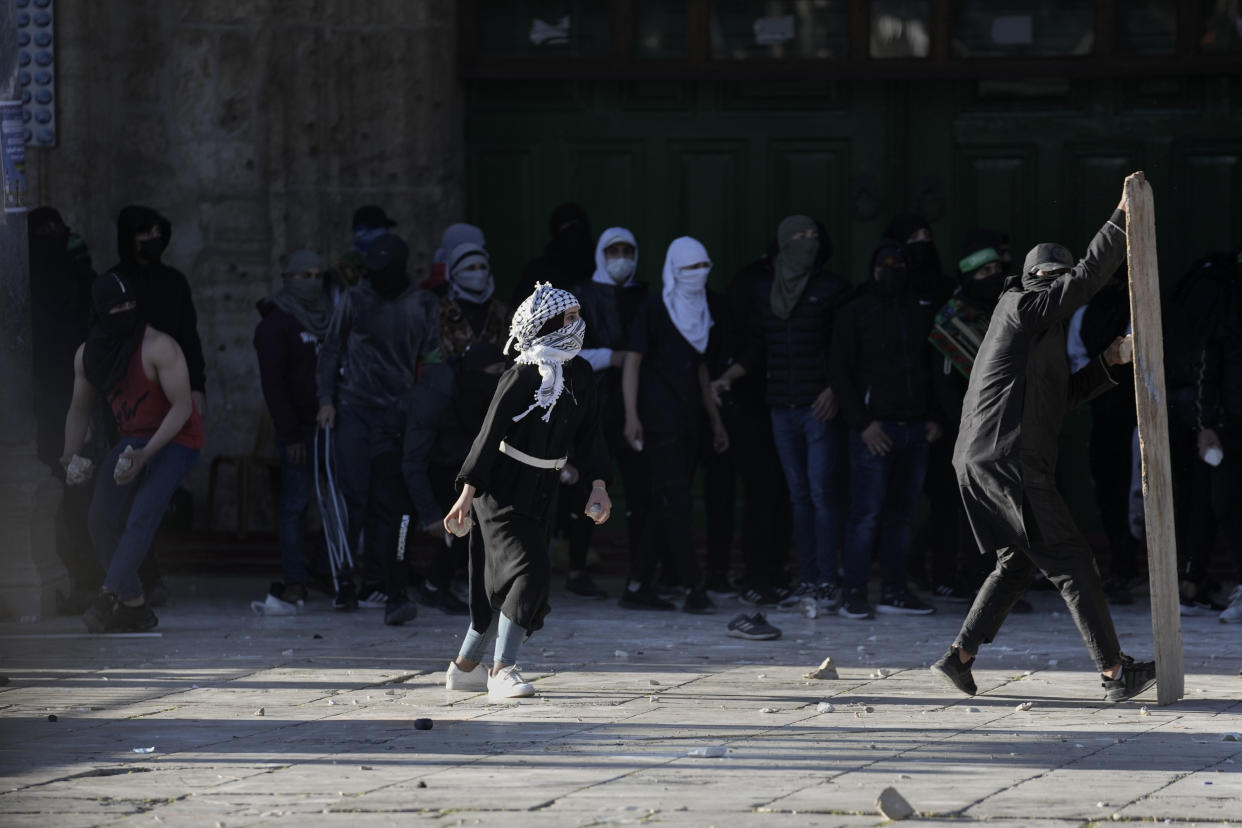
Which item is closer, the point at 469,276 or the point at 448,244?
the point at 469,276

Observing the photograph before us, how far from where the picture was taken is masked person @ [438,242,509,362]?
10.9m

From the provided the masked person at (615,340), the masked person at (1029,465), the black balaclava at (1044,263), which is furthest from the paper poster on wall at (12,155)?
the black balaclava at (1044,263)

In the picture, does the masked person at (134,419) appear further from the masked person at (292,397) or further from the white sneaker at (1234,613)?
the white sneaker at (1234,613)

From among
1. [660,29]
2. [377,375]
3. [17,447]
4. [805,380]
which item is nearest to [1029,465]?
[805,380]

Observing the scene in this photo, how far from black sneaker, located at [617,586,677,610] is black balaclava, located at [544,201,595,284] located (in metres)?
1.84

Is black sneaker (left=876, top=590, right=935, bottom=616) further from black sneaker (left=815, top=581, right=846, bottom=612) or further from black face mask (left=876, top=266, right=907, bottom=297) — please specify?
black face mask (left=876, top=266, right=907, bottom=297)

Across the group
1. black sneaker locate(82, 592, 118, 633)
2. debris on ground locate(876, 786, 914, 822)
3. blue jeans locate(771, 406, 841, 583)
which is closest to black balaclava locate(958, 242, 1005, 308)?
blue jeans locate(771, 406, 841, 583)

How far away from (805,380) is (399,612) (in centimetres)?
250

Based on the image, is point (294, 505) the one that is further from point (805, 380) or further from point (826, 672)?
point (826, 672)

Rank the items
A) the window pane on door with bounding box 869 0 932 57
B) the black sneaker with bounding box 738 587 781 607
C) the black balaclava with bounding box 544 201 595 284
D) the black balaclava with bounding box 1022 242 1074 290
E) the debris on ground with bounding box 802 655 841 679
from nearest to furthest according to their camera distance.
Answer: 1. the black balaclava with bounding box 1022 242 1074 290
2. the debris on ground with bounding box 802 655 841 679
3. the black sneaker with bounding box 738 587 781 607
4. the black balaclava with bounding box 544 201 595 284
5. the window pane on door with bounding box 869 0 932 57

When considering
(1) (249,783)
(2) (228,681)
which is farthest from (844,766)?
(2) (228,681)

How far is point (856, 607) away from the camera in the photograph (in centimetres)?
1105

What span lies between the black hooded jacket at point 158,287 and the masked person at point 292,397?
391 millimetres

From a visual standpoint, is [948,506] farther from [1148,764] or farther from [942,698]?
[1148,764]
